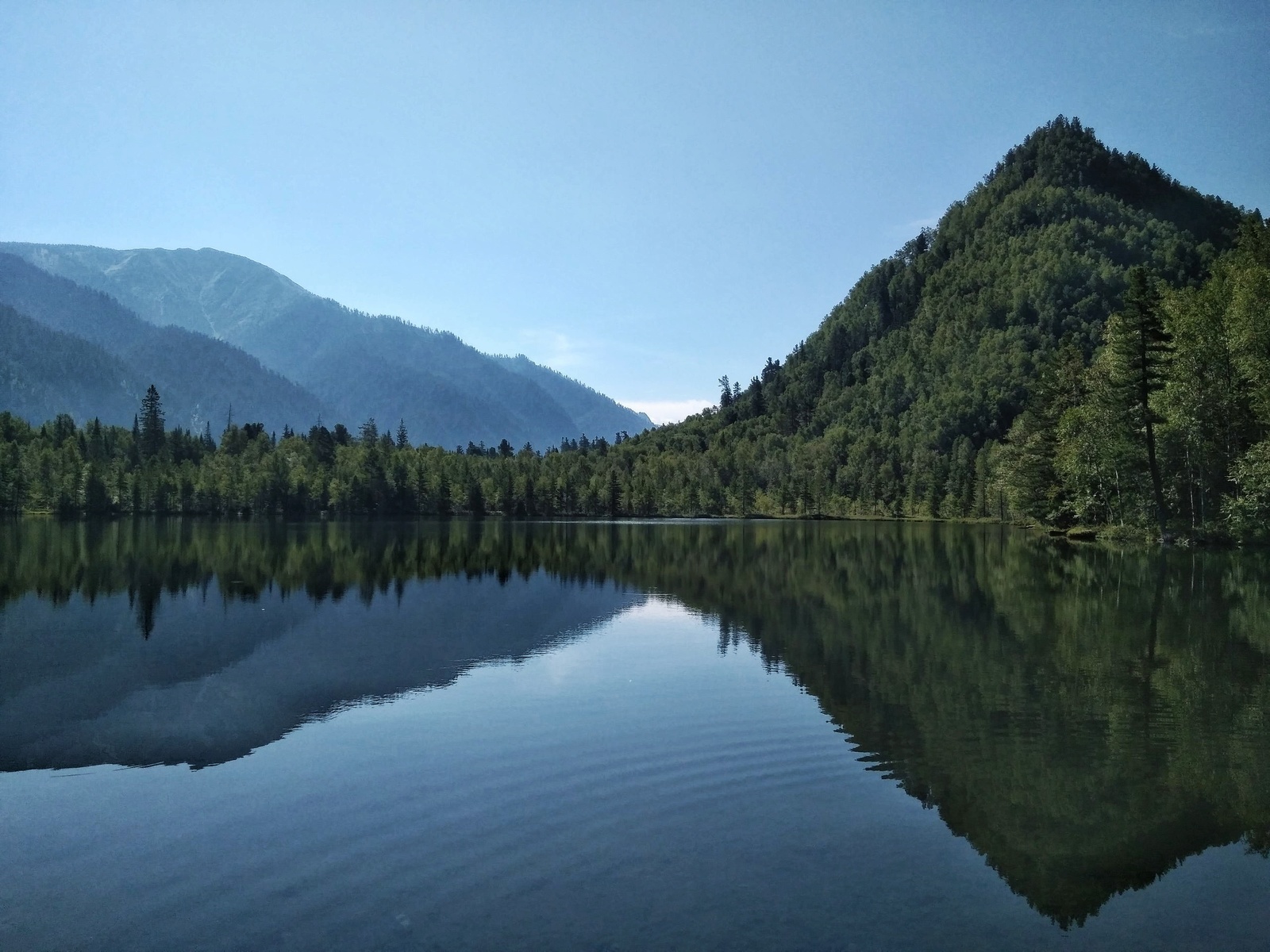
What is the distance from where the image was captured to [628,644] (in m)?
33.7

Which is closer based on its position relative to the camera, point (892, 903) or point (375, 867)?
point (892, 903)

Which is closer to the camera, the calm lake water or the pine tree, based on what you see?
the calm lake water

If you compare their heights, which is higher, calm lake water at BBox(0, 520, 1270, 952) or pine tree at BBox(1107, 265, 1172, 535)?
pine tree at BBox(1107, 265, 1172, 535)

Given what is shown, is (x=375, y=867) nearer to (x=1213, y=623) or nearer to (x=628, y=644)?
(x=628, y=644)

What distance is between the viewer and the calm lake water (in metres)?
11.3

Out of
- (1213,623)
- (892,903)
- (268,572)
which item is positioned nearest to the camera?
(892,903)

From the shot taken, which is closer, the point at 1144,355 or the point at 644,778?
the point at 644,778

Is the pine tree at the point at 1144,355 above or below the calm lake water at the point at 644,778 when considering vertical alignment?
above

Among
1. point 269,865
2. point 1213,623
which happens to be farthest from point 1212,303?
point 269,865

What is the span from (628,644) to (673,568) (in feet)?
114

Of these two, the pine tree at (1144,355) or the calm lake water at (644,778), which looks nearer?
the calm lake water at (644,778)

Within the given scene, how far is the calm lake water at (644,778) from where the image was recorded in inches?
447

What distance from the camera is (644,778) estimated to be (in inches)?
675

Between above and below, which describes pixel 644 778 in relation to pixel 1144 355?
below
